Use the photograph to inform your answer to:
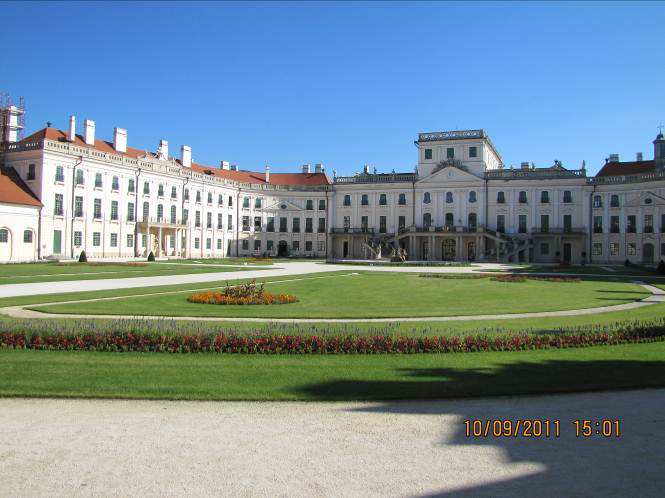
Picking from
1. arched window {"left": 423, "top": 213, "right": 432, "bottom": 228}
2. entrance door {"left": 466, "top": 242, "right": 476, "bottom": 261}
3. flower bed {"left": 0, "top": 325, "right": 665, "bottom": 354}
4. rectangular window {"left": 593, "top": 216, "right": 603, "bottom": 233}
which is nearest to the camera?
flower bed {"left": 0, "top": 325, "right": 665, "bottom": 354}

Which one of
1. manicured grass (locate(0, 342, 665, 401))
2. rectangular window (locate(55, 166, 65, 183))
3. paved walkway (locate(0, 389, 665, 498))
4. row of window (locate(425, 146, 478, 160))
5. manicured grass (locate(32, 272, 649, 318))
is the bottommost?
paved walkway (locate(0, 389, 665, 498))

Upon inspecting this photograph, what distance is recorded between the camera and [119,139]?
217 feet

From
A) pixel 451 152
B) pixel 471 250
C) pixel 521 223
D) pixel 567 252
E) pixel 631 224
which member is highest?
pixel 451 152

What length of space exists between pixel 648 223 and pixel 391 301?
57668 mm

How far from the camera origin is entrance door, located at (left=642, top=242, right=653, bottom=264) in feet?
219

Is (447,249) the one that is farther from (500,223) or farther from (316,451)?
(316,451)

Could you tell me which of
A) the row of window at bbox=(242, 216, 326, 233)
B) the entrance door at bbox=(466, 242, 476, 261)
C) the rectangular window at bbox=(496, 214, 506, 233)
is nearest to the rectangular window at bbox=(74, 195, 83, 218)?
the row of window at bbox=(242, 216, 326, 233)

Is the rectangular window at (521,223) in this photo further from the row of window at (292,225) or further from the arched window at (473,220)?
the row of window at (292,225)

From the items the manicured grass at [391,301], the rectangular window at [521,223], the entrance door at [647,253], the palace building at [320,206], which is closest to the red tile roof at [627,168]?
the palace building at [320,206]

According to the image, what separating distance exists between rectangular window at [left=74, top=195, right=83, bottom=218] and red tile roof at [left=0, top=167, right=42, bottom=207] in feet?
13.7

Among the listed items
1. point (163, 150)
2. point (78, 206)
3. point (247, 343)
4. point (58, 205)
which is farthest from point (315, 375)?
point (163, 150)

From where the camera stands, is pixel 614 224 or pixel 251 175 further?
pixel 251 175

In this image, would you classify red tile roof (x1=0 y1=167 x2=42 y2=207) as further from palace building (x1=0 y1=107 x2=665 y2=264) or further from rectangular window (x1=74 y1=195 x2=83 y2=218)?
rectangular window (x1=74 y1=195 x2=83 y2=218)

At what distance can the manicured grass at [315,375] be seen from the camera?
9031mm
